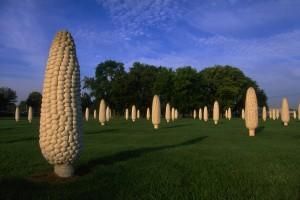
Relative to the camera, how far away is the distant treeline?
87312 mm

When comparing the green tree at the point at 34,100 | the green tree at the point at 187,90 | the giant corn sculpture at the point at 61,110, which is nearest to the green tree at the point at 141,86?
the green tree at the point at 187,90

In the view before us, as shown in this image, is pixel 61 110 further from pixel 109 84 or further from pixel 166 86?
pixel 109 84

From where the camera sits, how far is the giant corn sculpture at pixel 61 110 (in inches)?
307

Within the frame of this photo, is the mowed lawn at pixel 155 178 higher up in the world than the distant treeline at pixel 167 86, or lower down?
lower down

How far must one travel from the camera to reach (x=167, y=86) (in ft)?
296

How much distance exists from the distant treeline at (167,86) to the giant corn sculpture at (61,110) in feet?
255

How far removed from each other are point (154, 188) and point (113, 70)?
98073mm

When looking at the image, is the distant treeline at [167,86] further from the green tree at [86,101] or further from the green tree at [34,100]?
the green tree at [34,100]

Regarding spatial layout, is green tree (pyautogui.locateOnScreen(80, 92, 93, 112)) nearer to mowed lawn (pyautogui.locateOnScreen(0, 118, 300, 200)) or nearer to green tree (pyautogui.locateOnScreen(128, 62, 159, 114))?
green tree (pyautogui.locateOnScreen(128, 62, 159, 114))

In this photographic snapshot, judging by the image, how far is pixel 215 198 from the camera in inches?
257

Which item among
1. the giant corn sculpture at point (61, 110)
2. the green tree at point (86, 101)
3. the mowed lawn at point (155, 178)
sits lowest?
the mowed lawn at point (155, 178)

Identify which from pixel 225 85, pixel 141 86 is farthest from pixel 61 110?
pixel 141 86

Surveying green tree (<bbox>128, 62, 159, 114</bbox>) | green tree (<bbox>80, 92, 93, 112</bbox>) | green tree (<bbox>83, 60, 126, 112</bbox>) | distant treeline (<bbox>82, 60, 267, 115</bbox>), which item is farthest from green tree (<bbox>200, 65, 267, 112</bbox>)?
green tree (<bbox>80, 92, 93, 112</bbox>)

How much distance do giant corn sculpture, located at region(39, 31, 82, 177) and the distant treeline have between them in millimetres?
77778
